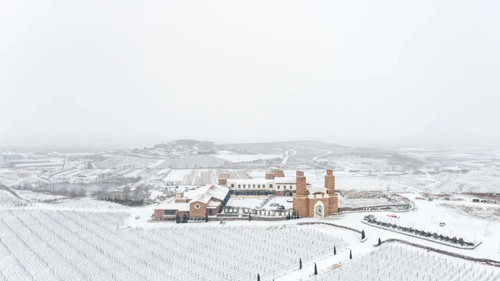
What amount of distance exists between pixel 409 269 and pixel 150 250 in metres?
17.3

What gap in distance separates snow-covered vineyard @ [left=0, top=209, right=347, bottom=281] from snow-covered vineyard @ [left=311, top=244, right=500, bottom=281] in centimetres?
262

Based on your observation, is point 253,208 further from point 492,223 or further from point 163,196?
point 492,223

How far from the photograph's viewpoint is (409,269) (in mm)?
19969

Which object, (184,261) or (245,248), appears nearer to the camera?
(184,261)

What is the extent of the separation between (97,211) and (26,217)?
21.0ft

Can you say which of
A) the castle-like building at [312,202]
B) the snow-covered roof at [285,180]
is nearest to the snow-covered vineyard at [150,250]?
the castle-like building at [312,202]

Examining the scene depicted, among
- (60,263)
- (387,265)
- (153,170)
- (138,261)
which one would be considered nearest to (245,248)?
(138,261)

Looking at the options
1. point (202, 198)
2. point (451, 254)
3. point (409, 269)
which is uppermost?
point (202, 198)

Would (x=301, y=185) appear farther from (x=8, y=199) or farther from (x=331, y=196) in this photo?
(x=8, y=199)

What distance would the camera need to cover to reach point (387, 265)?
810 inches

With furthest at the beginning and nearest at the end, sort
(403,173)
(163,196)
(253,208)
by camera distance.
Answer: (403,173), (163,196), (253,208)

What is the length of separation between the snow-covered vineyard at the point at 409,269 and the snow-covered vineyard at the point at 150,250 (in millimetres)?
2619

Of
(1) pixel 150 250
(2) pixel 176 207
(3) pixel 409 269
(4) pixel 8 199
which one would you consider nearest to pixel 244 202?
(2) pixel 176 207

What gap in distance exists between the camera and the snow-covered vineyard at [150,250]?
69.4ft
